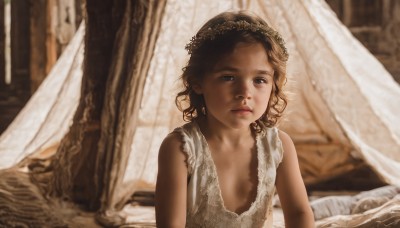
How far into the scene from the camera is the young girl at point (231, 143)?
1416 millimetres

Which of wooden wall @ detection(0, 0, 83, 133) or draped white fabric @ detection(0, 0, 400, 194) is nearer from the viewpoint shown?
draped white fabric @ detection(0, 0, 400, 194)

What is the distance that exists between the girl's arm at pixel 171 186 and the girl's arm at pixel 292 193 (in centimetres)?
26

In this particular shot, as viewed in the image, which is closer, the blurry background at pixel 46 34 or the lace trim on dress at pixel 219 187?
the lace trim on dress at pixel 219 187

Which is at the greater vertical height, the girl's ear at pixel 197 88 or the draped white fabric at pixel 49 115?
the girl's ear at pixel 197 88

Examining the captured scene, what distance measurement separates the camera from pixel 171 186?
1.41 metres

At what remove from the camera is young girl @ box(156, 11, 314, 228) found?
1416mm

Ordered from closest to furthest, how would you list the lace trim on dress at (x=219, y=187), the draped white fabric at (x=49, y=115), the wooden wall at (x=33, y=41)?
1. the lace trim on dress at (x=219, y=187)
2. the draped white fabric at (x=49, y=115)
3. the wooden wall at (x=33, y=41)

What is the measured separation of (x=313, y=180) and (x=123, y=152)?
1.25m

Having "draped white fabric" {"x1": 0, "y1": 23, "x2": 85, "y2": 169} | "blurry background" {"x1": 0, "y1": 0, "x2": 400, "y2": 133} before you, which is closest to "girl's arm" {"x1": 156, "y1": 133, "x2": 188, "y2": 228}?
"draped white fabric" {"x1": 0, "y1": 23, "x2": 85, "y2": 169}

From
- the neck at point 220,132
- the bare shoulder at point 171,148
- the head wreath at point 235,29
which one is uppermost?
the head wreath at point 235,29

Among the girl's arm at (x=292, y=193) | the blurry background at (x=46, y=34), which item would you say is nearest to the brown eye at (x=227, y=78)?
the girl's arm at (x=292, y=193)

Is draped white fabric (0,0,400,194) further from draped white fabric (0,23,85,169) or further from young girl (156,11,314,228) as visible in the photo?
young girl (156,11,314,228)

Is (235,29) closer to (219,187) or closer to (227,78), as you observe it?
(227,78)

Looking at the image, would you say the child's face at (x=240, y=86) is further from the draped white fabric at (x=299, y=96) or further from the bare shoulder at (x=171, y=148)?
the draped white fabric at (x=299, y=96)
